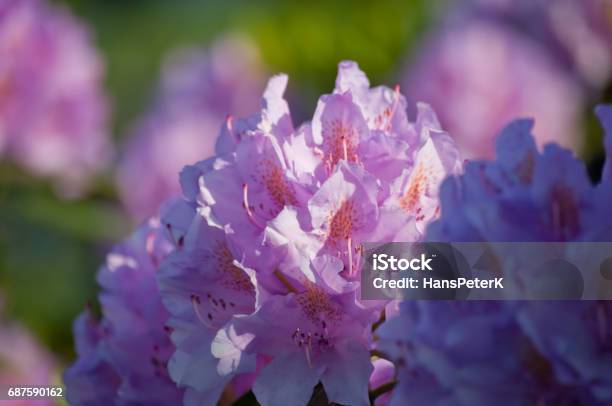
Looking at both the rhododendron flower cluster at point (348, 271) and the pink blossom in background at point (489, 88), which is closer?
the rhododendron flower cluster at point (348, 271)

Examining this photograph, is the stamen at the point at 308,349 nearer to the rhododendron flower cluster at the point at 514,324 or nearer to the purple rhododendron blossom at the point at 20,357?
the rhododendron flower cluster at the point at 514,324

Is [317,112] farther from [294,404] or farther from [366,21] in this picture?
[366,21]

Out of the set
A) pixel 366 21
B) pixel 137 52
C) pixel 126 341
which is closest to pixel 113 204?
pixel 366 21

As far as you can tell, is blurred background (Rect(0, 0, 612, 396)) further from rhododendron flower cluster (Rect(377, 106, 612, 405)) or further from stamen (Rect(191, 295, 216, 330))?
rhododendron flower cluster (Rect(377, 106, 612, 405))

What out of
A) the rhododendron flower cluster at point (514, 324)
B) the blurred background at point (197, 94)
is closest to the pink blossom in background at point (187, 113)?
the blurred background at point (197, 94)

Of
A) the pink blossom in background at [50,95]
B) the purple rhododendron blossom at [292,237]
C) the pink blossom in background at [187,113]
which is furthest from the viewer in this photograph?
the pink blossom in background at [187,113]

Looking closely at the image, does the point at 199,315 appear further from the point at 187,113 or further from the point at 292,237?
the point at 187,113

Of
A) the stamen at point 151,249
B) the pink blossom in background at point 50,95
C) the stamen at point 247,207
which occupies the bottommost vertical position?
the stamen at point 247,207

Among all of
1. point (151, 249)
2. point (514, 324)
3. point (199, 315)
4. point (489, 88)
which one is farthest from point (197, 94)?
point (514, 324)
